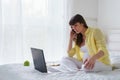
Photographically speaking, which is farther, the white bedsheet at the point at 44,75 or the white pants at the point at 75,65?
the white pants at the point at 75,65

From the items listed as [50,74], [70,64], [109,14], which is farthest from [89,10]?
[50,74]

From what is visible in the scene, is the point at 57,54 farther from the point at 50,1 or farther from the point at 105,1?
the point at 105,1

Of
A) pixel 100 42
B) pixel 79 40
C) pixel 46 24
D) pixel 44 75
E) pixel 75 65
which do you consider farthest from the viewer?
pixel 46 24

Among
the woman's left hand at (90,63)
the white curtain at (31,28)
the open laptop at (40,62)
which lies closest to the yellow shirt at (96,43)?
the woman's left hand at (90,63)

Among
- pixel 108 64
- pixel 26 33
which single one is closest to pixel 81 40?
pixel 108 64

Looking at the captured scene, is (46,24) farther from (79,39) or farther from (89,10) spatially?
(79,39)

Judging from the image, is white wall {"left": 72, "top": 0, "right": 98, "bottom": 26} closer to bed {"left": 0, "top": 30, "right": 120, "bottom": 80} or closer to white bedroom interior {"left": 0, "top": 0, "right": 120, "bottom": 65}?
white bedroom interior {"left": 0, "top": 0, "right": 120, "bottom": 65}

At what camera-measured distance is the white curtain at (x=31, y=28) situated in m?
3.46

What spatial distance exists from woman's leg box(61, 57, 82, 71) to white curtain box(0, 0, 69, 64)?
1.29 m

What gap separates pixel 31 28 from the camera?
363 cm

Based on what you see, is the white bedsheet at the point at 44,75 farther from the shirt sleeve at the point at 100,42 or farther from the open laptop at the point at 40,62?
the shirt sleeve at the point at 100,42

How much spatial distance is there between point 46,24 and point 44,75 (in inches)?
71.6

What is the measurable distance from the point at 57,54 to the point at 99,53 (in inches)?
67.1

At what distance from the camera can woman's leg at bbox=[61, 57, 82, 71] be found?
229cm
